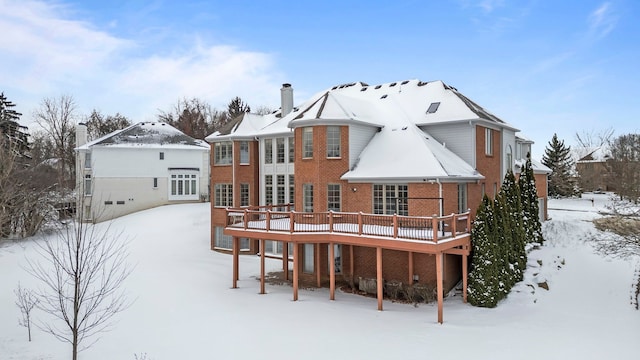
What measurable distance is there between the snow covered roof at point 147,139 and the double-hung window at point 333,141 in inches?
908

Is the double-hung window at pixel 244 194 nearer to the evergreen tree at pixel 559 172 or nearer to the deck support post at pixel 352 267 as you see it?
the deck support post at pixel 352 267

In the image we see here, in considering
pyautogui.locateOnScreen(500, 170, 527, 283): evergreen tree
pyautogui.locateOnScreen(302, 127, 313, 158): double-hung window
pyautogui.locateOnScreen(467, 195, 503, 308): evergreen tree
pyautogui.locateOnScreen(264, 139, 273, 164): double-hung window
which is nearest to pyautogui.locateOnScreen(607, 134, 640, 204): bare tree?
pyautogui.locateOnScreen(500, 170, 527, 283): evergreen tree

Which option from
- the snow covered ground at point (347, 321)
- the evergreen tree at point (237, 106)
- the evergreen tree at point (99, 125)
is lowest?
the snow covered ground at point (347, 321)

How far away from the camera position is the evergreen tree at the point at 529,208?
22203 millimetres

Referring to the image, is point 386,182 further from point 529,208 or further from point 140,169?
point 140,169

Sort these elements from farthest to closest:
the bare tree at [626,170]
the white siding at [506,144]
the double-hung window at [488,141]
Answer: the bare tree at [626,170] → the white siding at [506,144] → the double-hung window at [488,141]

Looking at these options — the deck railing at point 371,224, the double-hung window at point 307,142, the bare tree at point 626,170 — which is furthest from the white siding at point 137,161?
the bare tree at point 626,170

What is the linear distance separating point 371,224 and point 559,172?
4063 centimetres

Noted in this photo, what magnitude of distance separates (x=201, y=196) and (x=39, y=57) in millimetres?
18842

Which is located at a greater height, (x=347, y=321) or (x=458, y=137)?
(x=458, y=137)

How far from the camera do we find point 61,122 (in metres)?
49.4

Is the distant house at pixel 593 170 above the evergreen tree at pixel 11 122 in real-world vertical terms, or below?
below

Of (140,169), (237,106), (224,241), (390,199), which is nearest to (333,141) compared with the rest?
(390,199)

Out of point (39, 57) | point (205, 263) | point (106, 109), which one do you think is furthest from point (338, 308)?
point (106, 109)
